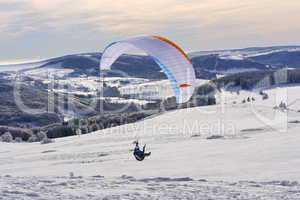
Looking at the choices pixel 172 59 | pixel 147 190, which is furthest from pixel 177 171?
pixel 172 59

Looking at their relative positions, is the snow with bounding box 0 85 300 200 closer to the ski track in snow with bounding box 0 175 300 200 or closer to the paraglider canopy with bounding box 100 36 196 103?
the ski track in snow with bounding box 0 175 300 200

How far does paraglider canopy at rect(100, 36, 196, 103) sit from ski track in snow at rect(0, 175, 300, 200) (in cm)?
1118

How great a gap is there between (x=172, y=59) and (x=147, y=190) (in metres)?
13.6

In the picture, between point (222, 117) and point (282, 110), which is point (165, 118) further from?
point (282, 110)

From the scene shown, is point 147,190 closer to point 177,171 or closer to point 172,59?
point 177,171

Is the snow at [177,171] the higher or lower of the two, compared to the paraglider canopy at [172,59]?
lower

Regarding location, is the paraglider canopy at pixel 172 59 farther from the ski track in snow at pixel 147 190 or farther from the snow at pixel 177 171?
the ski track in snow at pixel 147 190

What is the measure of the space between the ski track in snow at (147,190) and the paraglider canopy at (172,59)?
11.2m

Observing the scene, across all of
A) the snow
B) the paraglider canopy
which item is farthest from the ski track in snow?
the paraglider canopy

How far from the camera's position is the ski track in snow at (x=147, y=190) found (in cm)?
919

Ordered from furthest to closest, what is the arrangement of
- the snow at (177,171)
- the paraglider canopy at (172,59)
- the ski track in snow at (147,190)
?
the paraglider canopy at (172,59) < the snow at (177,171) < the ski track in snow at (147,190)

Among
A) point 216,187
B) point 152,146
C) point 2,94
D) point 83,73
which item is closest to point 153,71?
point 83,73

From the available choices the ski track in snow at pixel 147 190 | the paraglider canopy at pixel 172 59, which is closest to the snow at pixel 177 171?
the ski track in snow at pixel 147 190

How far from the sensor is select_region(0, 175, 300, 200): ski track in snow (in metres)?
9.19
